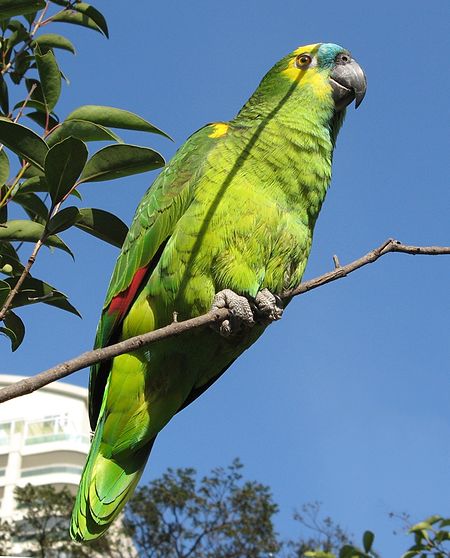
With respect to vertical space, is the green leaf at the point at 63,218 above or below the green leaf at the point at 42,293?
below

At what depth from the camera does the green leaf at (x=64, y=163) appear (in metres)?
1.98

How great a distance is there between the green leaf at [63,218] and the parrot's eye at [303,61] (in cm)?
174

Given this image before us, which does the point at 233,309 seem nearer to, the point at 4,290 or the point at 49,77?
the point at 4,290

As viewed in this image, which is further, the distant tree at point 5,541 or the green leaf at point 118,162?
the distant tree at point 5,541

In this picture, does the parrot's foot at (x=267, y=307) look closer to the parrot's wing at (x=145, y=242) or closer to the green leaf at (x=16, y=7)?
the parrot's wing at (x=145, y=242)

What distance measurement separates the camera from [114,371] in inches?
109

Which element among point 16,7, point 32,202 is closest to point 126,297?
point 32,202

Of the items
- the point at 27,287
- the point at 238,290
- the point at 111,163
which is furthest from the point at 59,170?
the point at 238,290

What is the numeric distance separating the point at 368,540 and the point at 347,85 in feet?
8.29

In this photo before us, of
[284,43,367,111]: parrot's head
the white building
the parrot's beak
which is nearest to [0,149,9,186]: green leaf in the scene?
[284,43,367,111]: parrot's head

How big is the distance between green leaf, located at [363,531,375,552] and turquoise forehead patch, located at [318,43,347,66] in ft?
8.49

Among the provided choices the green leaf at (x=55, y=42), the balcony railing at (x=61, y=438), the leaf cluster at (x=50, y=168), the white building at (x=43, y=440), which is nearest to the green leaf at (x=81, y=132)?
Result: the leaf cluster at (x=50, y=168)

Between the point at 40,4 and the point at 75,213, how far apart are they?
0.79 m

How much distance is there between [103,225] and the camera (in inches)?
96.2
